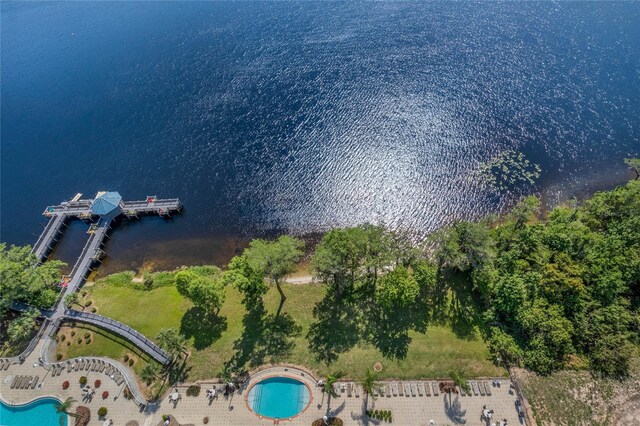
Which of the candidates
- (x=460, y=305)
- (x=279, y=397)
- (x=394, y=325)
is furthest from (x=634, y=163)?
(x=279, y=397)

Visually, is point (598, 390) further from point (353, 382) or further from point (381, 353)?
point (353, 382)

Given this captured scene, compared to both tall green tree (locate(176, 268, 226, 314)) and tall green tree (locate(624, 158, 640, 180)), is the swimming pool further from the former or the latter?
tall green tree (locate(624, 158, 640, 180))

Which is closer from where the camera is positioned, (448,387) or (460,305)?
(448,387)

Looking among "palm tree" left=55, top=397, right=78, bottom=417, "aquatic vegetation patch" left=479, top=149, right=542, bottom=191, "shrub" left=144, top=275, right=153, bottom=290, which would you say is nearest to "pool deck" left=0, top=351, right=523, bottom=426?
"palm tree" left=55, top=397, right=78, bottom=417

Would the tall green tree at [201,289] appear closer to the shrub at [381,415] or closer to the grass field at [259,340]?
the grass field at [259,340]

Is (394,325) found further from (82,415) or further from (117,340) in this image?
Result: (82,415)

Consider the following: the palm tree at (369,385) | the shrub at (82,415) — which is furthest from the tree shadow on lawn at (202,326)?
the palm tree at (369,385)
